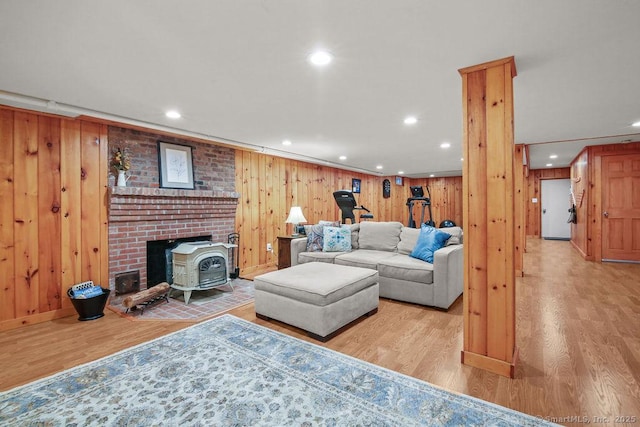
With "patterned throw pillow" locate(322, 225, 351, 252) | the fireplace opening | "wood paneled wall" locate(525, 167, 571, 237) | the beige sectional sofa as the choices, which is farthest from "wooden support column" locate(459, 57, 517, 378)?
"wood paneled wall" locate(525, 167, 571, 237)

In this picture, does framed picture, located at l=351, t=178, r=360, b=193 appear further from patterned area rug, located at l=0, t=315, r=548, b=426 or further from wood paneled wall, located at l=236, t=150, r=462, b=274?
patterned area rug, located at l=0, t=315, r=548, b=426

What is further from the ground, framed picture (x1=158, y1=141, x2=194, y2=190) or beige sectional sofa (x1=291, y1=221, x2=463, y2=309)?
framed picture (x1=158, y1=141, x2=194, y2=190)

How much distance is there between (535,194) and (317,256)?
334 inches

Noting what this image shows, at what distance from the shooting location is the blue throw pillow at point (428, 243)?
3.52 meters

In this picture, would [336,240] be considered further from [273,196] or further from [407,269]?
[273,196]

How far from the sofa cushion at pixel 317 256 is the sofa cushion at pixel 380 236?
19.9 inches

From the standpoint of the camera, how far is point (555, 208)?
9.12 m

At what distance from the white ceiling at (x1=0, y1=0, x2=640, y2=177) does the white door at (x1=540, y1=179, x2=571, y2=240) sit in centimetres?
639

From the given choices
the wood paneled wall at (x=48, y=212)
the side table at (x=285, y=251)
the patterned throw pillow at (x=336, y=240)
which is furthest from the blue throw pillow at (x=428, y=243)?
the wood paneled wall at (x=48, y=212)

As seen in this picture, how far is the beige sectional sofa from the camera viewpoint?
3.22 metres

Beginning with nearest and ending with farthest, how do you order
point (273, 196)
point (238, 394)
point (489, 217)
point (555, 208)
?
point (238, 394)
point (489, 217)
point (273, 196)
point (555, 208)

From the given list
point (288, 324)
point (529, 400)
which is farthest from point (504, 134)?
point (288, 324)

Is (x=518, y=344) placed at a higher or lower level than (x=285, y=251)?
lower

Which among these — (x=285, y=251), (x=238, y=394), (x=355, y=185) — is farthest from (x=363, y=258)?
(x=355, y=185)
